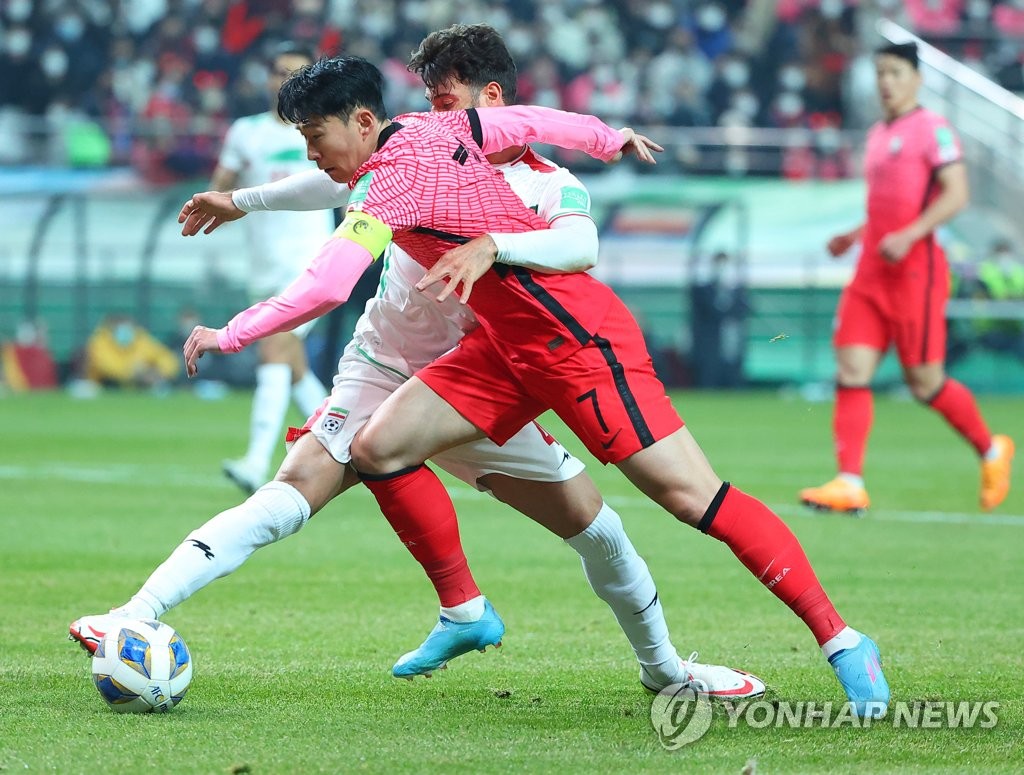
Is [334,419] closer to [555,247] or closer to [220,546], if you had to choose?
[220,546]

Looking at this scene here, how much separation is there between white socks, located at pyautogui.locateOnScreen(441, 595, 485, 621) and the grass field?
20 cm

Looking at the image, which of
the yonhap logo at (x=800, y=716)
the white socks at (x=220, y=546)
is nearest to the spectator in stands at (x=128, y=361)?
the white socks at (x=220, y=546)

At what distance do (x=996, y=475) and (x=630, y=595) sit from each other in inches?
211

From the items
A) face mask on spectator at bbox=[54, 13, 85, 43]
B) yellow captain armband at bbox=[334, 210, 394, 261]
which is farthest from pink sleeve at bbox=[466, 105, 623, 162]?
face mask on spectator at bbox=[54, 13, 85, 43]

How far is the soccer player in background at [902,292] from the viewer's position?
9258mm

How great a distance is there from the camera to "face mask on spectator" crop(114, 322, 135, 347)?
2108 centimetres

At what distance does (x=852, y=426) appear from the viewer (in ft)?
30.5

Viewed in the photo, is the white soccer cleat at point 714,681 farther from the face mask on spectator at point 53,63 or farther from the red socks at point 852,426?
the face mask on spectator at point 53,63

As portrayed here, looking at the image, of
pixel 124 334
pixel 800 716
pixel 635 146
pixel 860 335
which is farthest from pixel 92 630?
pixel 124 334

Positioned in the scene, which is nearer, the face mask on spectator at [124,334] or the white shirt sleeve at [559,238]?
the white shirt sleeve at [559,238]

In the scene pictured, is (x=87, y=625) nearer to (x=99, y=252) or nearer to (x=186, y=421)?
(x=186, y=421)

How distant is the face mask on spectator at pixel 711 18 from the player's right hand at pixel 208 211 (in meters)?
21.8

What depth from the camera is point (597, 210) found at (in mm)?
21500

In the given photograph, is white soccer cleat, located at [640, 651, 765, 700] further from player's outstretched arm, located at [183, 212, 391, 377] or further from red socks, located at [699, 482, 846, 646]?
player's outstretched arm, located at [183, 212, 391, 377]
